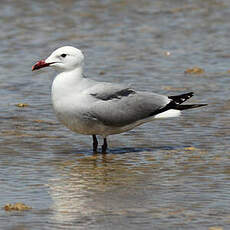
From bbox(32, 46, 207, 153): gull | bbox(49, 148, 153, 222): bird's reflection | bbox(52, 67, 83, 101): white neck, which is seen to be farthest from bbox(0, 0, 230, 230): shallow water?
bbox(52, 67, 83, 101): white neck

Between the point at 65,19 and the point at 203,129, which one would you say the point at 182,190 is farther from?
the point at 65,19

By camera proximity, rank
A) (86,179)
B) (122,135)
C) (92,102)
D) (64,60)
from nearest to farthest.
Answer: (86,179), (92,102), (64,60), (122,135)

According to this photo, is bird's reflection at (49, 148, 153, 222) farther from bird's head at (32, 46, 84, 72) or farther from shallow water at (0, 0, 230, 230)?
bird's head at (32, 46, 84, 72)

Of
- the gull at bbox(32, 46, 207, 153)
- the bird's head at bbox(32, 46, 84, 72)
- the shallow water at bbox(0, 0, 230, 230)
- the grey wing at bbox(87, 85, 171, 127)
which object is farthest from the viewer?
the bird's head at bbox(32, 46, 84, 72)

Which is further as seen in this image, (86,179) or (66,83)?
(66,83)

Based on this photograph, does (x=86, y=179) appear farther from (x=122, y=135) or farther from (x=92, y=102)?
(x=122, y=135)

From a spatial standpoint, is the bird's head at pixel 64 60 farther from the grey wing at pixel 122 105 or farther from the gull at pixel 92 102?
the grey wing at pixel 122 105

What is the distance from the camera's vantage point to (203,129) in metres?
9.05

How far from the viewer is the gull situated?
789cm

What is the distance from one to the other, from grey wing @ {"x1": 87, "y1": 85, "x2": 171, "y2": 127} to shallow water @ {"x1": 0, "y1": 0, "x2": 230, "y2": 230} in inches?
Answer: 14.4

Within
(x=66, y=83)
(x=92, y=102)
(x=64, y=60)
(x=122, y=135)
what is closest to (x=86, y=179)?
(x=92, y=102)

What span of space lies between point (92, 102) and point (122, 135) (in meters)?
1.22

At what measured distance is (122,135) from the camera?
905 centimetres

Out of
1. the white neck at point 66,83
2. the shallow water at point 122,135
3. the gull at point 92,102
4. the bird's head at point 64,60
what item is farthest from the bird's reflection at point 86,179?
the bird's head at point 64,60
